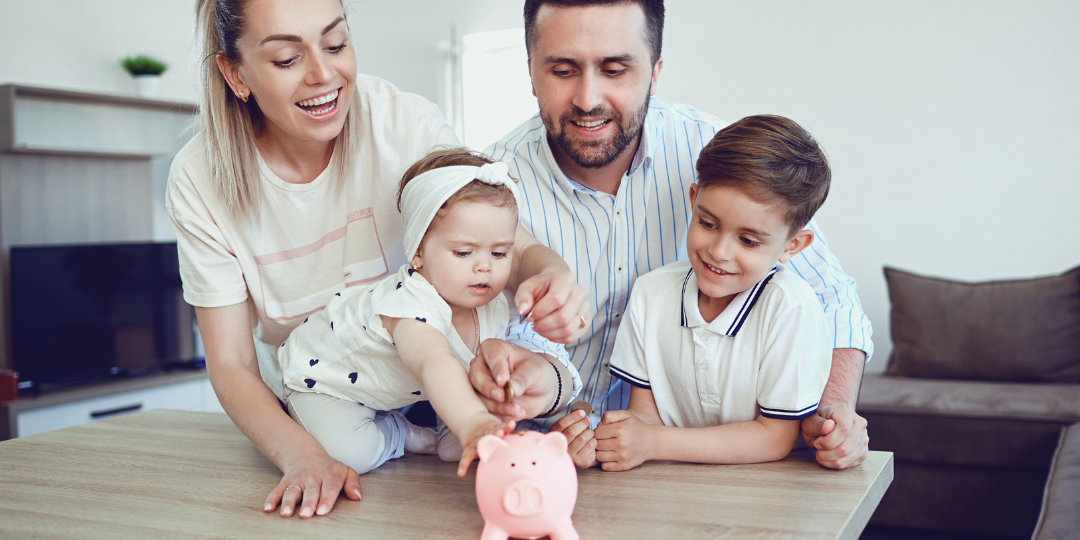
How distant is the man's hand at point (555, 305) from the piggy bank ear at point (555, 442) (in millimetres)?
210

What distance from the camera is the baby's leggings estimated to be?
115cm

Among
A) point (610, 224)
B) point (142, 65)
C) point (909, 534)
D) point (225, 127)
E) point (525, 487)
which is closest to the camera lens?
point (525, 487)

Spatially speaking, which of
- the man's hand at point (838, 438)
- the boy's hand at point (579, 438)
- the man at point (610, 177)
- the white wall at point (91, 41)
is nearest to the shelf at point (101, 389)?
the white wall at point (91, 41)

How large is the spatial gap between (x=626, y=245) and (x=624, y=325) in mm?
253

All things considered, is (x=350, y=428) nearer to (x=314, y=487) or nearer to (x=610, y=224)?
(x=314, y=487)

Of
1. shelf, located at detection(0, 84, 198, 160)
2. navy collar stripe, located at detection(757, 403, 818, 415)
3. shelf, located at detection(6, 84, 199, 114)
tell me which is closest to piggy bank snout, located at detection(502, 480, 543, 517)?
navy collar stripe, located at detection(757, 403, 818, 415)

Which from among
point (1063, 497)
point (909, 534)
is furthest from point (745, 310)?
point (909, 534)

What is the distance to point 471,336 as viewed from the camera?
125 cm

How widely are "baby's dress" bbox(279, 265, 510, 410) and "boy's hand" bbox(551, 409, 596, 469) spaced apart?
0.18m

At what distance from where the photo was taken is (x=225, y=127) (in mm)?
1312

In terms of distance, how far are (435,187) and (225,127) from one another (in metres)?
Answer: 0.44

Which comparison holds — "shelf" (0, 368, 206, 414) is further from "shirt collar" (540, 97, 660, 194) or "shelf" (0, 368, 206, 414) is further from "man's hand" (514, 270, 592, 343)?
"man's hand" (514, 270, 592, 343)

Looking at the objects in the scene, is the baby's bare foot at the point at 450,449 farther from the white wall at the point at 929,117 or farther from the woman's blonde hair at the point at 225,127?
the white wall at the point at 929,117

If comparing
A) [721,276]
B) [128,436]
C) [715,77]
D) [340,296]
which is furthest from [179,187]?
[715,77]
